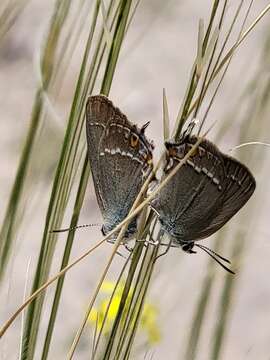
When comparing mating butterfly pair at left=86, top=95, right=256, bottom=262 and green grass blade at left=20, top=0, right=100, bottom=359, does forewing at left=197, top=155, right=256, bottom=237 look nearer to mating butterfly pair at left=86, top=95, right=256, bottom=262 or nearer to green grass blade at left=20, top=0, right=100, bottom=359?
mating butterfly pair at left=86, top=95, right=256, bottom=262

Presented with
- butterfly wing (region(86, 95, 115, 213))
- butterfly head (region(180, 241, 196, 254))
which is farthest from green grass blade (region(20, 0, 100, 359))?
butterfly head (region(180, 241, 196, 254))

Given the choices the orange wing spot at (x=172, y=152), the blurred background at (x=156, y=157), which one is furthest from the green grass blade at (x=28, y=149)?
the orange wing spot at (x=172, y=152)

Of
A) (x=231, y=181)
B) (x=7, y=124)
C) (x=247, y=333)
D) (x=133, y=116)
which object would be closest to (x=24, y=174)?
(x=231, y=181)

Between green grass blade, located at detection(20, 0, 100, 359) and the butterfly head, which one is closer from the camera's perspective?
green grass blade, located at detection(20, 0, 100, 359)

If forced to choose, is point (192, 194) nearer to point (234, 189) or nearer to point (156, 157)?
point (234, 189)

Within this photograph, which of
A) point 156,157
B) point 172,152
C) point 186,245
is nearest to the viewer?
point 172,152

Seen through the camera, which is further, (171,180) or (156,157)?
(156,157)

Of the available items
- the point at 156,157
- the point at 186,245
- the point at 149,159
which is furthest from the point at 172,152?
the point at 156,157
